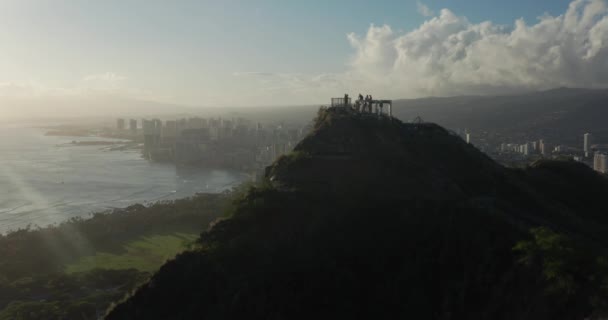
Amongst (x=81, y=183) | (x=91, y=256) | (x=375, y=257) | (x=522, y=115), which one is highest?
(x=522, y=115)

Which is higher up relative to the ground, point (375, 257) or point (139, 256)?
point (375, 257)

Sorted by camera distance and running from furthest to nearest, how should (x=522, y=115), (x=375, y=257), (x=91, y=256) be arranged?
(x=522, y=115), (x=91, y=256), (x=375, y=257)

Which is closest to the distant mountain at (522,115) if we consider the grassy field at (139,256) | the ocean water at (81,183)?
the ocean water at (81,183)

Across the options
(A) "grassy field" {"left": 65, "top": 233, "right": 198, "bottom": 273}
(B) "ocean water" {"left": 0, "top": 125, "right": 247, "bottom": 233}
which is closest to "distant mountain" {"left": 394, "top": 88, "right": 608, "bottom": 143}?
(B) "ocean water" {"left": 0, "top": 125, "right": 247, "bottom": 233}

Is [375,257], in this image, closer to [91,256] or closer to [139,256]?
[139,256]

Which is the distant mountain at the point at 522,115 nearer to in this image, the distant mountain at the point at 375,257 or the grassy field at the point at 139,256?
the grassy field at the point at 139,256

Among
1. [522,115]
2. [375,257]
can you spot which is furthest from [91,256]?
[522,115]

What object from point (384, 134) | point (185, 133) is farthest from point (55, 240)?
point (185, 133)
